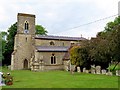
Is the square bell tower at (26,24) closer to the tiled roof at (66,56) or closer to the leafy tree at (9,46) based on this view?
the tiled roof at (66,56)

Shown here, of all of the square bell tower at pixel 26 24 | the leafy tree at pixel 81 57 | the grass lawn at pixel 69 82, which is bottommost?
the grass lawn at pixel 69 82

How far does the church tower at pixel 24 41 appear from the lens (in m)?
51.8

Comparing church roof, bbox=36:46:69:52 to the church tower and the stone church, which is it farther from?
the church tower

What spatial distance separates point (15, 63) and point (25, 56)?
2.91 m

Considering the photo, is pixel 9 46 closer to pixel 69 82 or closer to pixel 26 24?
pixel 26 24

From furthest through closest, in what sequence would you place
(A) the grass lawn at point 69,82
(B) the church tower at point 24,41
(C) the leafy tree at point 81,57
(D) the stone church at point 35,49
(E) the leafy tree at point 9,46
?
(E) the leafy tree at point 9,46 < (B) the church tower at point 24,41 < (D) the stone church at point 35,49 < (C) the leafy tree at point 81,57 < (A) the grass lawn at point 69,82

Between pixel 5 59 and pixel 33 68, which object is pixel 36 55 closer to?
pixel 33 68

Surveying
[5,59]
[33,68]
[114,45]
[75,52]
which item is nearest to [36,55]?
[33,68]

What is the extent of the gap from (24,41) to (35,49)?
5.07 metres

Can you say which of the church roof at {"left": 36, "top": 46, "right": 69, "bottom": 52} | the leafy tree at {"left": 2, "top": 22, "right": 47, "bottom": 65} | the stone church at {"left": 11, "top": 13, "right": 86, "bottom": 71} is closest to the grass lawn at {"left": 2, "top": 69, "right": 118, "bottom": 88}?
the stone church at {"left": 11, "top": 13, "right": 86, "bottom": 71}

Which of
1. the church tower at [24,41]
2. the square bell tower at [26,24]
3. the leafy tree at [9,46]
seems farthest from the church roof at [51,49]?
the leafy tree at [9,46]

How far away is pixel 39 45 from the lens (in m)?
52.5

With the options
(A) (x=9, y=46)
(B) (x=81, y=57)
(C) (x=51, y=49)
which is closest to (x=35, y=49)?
(C) (x=51, y=49)

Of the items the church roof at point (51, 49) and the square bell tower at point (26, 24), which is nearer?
the church roof at point (51, 49)
